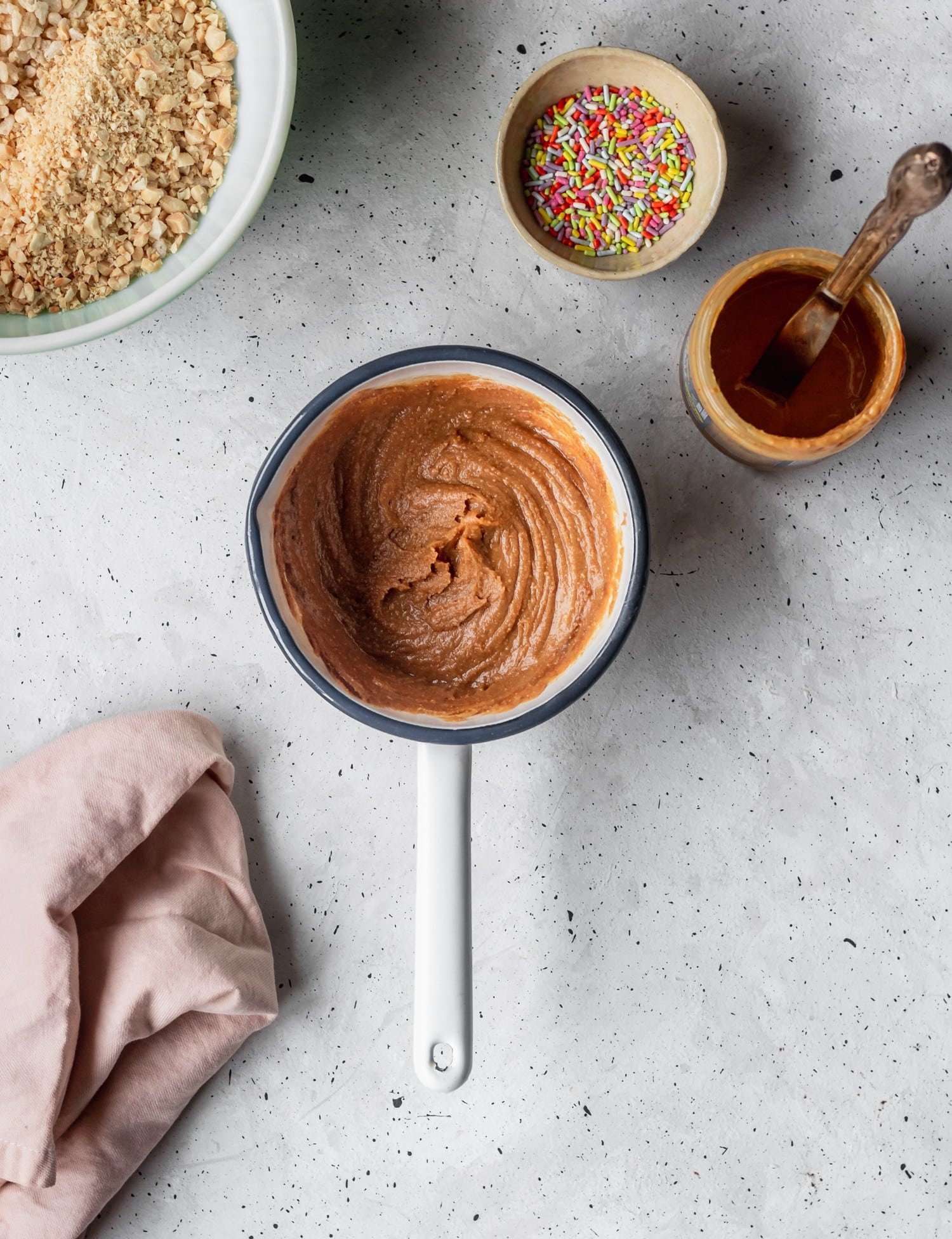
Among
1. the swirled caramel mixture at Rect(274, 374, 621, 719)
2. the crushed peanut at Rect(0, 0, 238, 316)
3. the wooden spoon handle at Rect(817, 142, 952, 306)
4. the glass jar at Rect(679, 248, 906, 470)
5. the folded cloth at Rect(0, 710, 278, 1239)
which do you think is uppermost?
the wooden spoon handle at Rect(817, 142, 952, 306)

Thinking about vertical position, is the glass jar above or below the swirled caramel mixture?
above

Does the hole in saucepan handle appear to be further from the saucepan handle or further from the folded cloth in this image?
the folded cloth

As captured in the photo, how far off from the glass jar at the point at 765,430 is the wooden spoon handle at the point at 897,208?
0.09 m

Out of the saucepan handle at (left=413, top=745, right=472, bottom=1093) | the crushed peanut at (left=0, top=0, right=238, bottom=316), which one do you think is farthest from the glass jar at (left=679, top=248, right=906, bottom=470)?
the crushed peanut at (left=0, top=0, right=238, bottom=316)

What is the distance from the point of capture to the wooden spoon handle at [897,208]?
2.45 feet

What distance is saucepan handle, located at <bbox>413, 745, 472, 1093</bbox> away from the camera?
995mm

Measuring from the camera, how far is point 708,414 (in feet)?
3.46

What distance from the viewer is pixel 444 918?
3.29 feet

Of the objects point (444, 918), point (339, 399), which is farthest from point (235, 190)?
point (444, 918)

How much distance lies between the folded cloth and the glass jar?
0.66 m

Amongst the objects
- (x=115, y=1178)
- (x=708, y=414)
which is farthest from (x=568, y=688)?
(x=115, y=1178)

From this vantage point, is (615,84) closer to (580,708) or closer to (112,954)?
(580,708)

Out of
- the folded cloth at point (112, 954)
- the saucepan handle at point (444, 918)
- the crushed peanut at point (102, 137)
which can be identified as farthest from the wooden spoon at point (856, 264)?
the folded cloth at point (112, 954)

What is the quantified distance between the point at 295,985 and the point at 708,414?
799 mm
